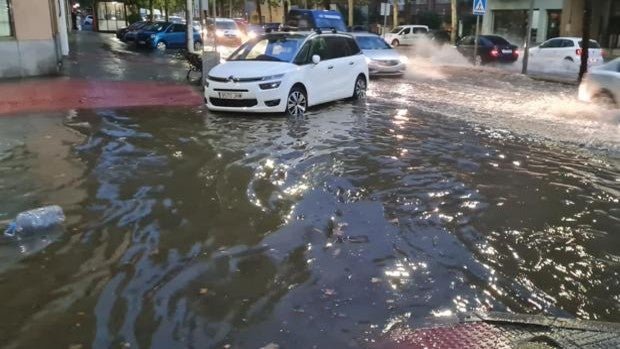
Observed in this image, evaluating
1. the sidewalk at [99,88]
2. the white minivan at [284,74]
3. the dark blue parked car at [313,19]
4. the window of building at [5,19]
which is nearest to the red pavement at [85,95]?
the sidewalk at [99,88]

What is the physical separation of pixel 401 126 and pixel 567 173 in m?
3.80

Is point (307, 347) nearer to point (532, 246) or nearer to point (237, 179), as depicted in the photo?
point (532, 246)

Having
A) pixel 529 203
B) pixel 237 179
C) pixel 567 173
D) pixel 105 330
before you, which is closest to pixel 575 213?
pixel 529 203

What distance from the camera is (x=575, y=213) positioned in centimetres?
648

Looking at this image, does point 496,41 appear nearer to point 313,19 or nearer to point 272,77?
point 313,19

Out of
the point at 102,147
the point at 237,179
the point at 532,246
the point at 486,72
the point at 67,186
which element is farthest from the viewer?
the point at 486,72

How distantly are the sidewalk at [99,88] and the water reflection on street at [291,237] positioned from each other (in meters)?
3.17

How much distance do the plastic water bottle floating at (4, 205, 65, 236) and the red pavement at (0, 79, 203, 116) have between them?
6.79m

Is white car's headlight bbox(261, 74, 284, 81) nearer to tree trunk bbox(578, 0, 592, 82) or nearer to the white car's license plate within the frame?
the white car's license plate

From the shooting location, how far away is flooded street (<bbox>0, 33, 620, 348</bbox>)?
420cm

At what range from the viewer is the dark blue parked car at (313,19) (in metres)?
24.0

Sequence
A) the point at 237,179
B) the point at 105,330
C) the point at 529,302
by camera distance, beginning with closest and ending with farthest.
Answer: the point at 105,330
the point at 529,302
the point at 237,179

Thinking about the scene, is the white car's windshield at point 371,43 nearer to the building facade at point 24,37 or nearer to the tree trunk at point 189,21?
the tree trunk at point 189,21

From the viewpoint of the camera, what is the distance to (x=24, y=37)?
16.7 m
